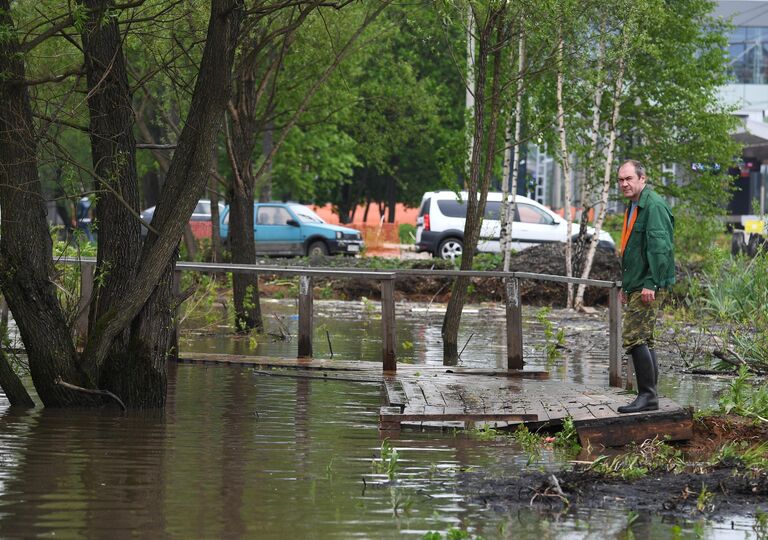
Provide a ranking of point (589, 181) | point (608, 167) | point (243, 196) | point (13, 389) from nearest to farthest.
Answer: point (13, 389)
point (243, 196)
point (608, 167)
point (589, 181)

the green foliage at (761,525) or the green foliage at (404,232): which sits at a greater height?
the green foliage at (404,232)

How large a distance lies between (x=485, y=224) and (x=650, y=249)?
73.1 feet

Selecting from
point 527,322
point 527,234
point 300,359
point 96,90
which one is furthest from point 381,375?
point 527,234

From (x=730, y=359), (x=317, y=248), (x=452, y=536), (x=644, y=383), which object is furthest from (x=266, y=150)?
(x=452, y=536)

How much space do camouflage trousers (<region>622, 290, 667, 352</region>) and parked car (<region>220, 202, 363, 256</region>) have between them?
1072 inches

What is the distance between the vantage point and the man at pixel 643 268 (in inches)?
381

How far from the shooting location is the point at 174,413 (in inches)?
430

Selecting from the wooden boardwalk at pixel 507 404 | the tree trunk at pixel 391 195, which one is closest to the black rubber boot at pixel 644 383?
the wooden boardwalk at pixel 507 404

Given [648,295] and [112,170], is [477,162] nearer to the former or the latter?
[112,170]

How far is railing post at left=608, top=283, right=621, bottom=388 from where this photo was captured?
12.1 metres

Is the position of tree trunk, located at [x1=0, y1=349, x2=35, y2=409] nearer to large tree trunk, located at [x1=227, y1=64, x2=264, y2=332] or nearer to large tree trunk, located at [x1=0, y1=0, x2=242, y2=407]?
large tree trunk, located at [x1=0, y1=0, x2=242, y2=407]

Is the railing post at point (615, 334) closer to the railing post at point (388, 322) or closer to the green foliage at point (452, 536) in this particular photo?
the railing post at point (388, 322)

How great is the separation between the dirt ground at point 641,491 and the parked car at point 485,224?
23.9 metres

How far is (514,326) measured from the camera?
14.0 m
